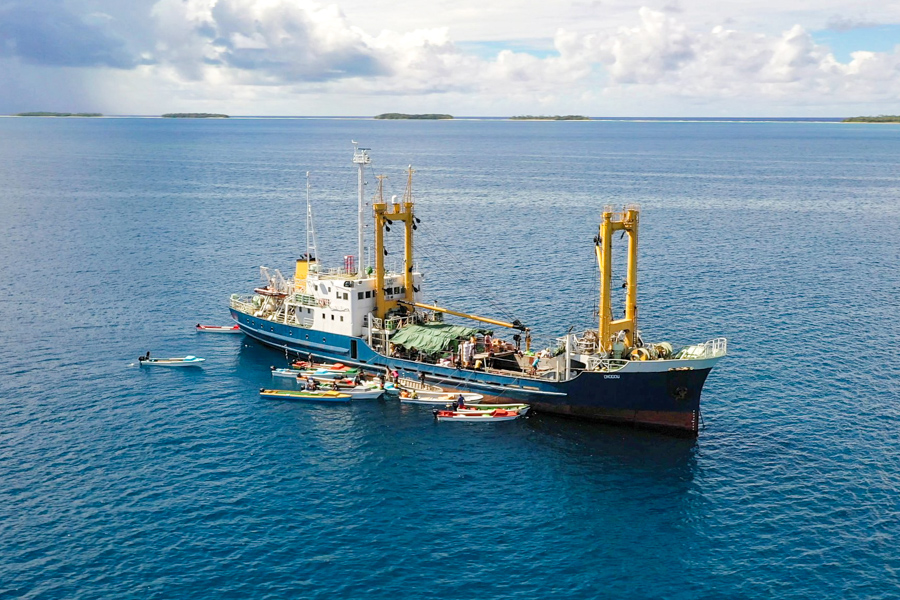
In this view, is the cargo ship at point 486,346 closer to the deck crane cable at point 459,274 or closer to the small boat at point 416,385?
the small boat at point 416,385

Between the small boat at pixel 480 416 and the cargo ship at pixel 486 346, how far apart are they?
2.36 metres

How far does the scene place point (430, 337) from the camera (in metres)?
75.1

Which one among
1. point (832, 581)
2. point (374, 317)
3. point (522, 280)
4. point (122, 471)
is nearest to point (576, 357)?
point (374, 317)

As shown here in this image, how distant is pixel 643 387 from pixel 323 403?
26666mm

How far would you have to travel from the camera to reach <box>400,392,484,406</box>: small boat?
7050cm

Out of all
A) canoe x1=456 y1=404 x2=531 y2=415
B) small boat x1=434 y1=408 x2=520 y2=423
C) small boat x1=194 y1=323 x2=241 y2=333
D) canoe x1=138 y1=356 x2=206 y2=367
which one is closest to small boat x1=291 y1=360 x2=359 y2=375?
canoe x1=138 y1=356 x2=206 y2=367

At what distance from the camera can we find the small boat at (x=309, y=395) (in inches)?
2840

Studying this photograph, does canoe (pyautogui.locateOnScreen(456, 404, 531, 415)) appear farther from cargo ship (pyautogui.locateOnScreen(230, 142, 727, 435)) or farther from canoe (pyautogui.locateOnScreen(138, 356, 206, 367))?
canoe (pyautogui.locateOnScreen(138, 356, 206, 367))

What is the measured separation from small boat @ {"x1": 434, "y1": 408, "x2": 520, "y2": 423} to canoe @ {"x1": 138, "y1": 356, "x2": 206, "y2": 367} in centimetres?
2597

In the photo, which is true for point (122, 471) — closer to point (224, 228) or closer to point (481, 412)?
point (481, 412)

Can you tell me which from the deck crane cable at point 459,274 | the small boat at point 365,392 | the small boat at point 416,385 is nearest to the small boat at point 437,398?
the small boat at point 416,385

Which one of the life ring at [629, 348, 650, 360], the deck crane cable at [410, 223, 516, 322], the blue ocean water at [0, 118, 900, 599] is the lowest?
the blue ocean water at [0, 118, 900, 599]

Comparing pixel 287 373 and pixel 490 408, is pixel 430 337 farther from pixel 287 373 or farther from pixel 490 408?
pixel 287 373

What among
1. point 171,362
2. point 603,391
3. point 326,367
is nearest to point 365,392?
point 326,367
